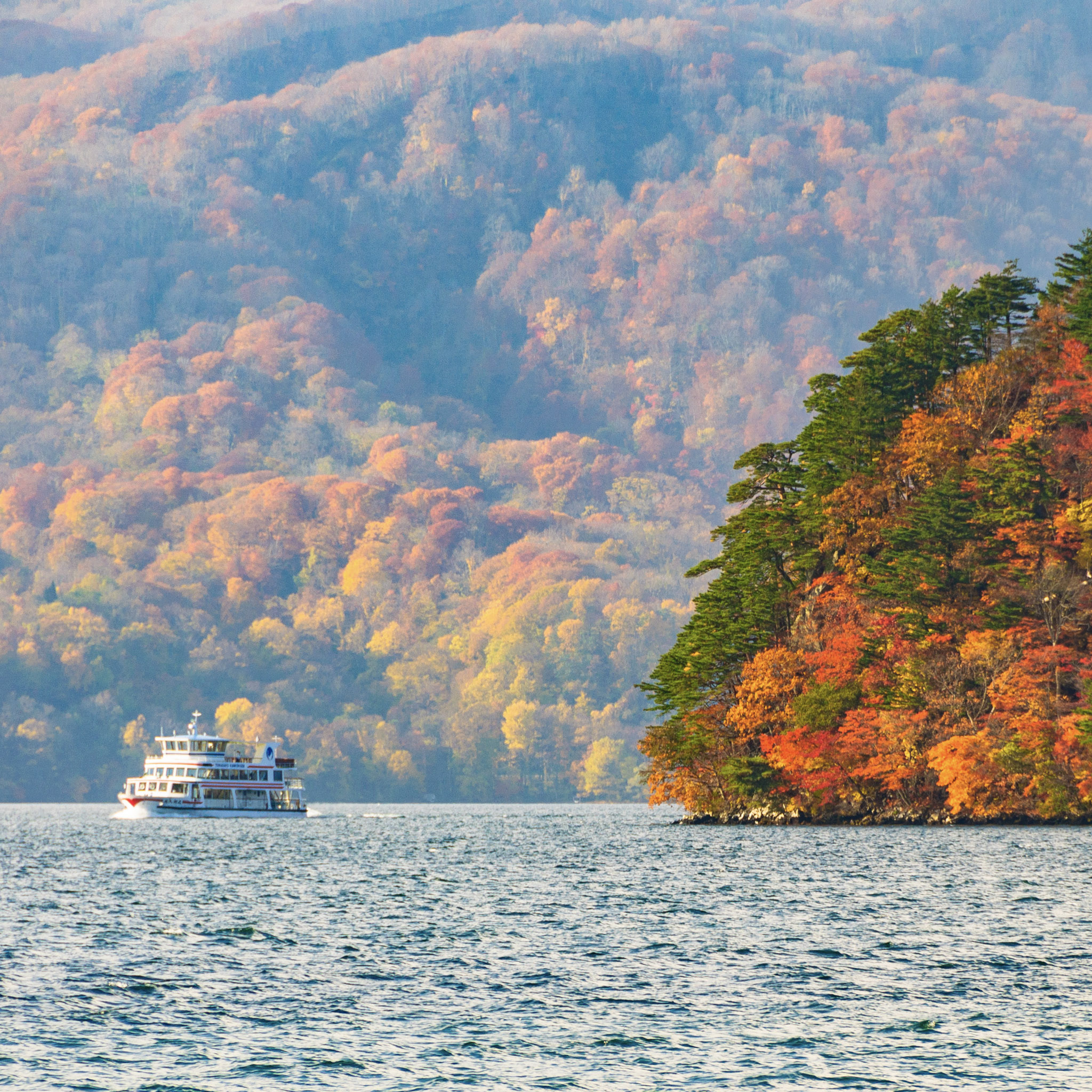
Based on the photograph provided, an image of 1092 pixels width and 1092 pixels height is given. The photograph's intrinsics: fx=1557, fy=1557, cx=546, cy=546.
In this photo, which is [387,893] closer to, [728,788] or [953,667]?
[953,667]

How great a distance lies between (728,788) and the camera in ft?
360

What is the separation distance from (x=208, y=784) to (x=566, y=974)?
367ft

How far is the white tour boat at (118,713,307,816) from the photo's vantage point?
144500mm

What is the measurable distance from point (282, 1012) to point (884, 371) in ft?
252

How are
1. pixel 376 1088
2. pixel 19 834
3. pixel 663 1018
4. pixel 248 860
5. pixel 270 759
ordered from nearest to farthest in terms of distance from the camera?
1. pixel 376 1088
2. pixel 663 1018
3. pixel 248 860
4. pixel 19 834
5. pixel 270 759

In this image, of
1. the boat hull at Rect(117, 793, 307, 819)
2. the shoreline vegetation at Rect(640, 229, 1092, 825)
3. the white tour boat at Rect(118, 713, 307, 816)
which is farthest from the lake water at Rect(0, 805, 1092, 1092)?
the boat hull at Rect(117, 793, 307, 819)

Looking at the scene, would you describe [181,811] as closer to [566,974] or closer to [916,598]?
[916,598]

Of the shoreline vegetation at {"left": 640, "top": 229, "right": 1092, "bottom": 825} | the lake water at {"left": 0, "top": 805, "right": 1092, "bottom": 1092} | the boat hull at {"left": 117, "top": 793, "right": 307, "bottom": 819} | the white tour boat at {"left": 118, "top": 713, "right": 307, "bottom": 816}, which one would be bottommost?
the lake water at {"left": 0, "top": 805, "right": 1092, "bottom": 1092}

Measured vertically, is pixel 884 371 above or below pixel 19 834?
above

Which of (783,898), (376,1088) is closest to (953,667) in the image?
(783,898)

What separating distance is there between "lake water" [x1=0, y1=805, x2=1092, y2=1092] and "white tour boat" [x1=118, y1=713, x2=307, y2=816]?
Result: 214ft

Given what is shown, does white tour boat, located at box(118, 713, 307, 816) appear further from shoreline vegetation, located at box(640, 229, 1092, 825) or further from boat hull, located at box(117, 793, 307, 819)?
shoreline vegetation, located at box(640, 229, 1092, 825)

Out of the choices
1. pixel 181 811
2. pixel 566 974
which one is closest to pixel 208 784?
pixel 181 811

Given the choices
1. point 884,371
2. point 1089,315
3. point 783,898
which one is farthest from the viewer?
point 884,371
